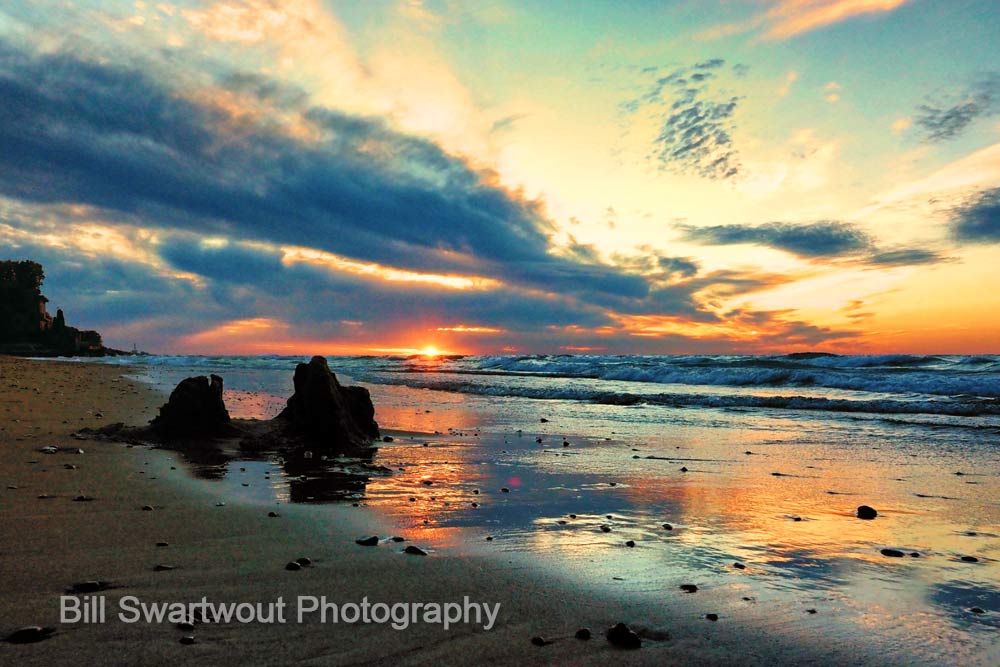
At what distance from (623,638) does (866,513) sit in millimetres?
5226

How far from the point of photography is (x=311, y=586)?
4.33 metres

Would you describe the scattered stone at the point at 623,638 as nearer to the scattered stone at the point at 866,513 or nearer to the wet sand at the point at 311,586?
the wet sand at the point at 311,586

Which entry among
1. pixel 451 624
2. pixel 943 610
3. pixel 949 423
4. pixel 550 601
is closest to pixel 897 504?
pixel 943 610

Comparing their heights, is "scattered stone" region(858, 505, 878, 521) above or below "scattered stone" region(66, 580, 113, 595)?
below

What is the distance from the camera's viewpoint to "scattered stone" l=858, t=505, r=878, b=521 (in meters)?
7.19

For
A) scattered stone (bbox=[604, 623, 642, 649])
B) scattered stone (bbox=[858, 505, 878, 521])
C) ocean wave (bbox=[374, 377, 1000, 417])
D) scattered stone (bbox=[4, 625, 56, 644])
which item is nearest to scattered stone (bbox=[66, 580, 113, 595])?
scattered stone (bbox=[4, 625, 56, 644])

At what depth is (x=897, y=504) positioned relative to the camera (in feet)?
26.2

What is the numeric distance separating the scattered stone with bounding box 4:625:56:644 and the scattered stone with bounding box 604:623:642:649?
3.26 m

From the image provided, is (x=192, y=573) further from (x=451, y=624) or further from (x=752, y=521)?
(x=752, y=521)

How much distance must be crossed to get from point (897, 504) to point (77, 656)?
9076 mm

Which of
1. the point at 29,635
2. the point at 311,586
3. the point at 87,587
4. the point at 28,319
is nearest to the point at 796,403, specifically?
the point at 311,586

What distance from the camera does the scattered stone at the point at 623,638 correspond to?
359cm

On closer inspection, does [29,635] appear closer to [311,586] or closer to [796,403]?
[311,586]

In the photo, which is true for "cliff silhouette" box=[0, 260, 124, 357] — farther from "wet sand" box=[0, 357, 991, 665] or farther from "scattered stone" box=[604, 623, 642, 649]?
"scattered stone" box=[604, 623, 642, 649]
